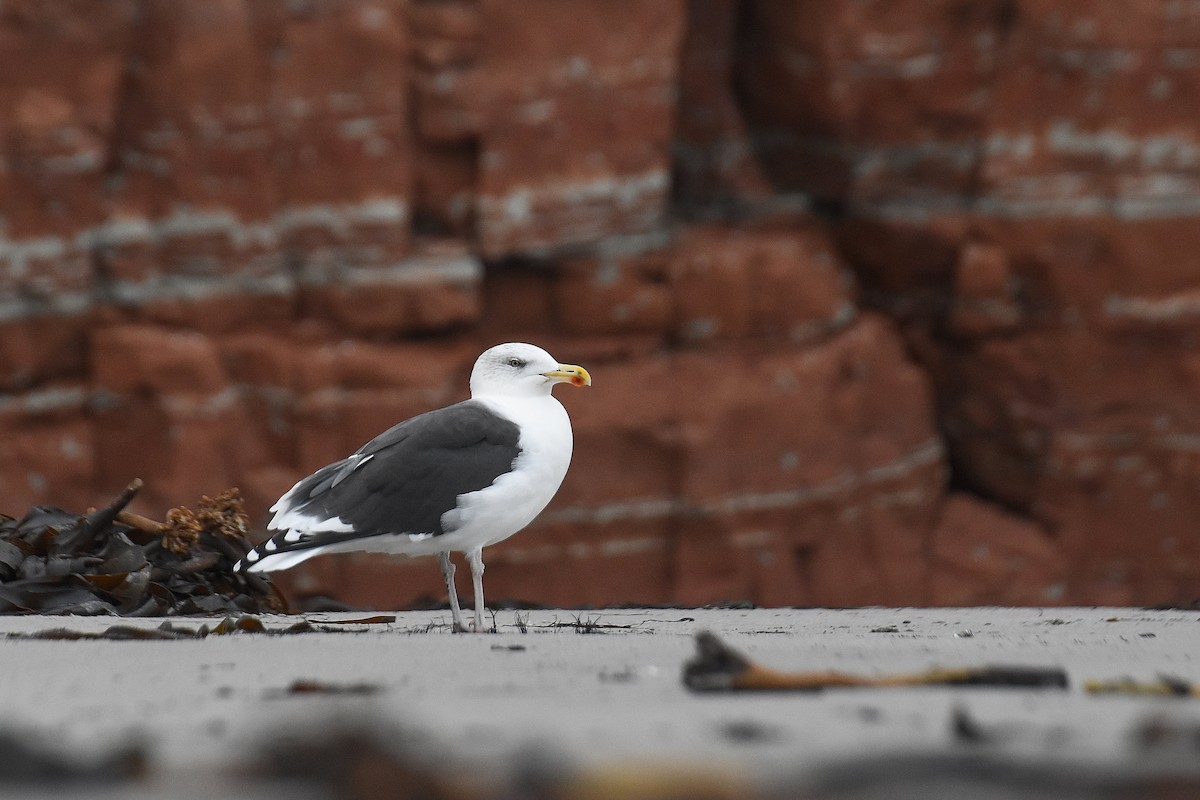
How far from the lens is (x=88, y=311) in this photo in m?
11.9

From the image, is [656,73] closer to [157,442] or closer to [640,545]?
[640,545]

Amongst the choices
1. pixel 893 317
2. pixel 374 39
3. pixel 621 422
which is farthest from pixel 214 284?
pixel 893 317

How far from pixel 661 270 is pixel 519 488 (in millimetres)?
7744

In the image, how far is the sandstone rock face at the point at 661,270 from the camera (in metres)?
11.8

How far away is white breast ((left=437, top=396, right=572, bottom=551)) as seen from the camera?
491 centimetres

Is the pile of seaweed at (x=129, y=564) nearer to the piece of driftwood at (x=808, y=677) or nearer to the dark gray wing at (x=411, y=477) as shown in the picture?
the dark gray wing at (x=411, y=477)

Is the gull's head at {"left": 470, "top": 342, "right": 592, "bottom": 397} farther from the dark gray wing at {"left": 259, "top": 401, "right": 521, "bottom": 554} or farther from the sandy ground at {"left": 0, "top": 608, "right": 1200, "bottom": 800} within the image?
the sandy ground at {"left": 0, "top": 608, "right": 1200, "bottom": 800}

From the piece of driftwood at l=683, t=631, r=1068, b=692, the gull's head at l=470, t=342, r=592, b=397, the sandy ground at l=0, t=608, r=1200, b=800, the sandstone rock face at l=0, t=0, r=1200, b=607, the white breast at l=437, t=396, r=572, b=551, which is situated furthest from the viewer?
the sandstone rock face at l=0, t=0, r=1200, b=607

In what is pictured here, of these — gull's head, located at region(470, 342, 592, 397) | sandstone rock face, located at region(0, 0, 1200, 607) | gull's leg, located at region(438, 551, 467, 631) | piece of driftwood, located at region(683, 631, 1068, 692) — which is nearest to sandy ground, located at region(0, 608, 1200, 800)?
piece of driftwood, located at region(683, 631, 1068, 692)

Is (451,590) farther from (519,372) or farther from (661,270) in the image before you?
(661,270)

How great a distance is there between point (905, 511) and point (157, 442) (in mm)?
6420

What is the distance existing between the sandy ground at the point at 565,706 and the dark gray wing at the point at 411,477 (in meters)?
0.64

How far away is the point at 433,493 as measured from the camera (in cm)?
491

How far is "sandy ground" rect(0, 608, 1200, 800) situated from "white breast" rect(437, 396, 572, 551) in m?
0.74
